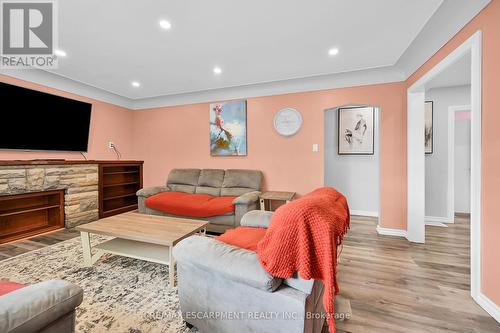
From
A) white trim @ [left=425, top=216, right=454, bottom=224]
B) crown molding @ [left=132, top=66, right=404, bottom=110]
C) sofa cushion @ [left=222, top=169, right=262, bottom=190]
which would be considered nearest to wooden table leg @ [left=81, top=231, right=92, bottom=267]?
sofa cushion @ [left=222, top=169, right=262, bottom=190]

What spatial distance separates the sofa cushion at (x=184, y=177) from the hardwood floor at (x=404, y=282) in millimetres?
1746

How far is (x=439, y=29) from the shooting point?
85.9 inches

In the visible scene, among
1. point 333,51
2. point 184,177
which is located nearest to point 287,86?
point 333,51

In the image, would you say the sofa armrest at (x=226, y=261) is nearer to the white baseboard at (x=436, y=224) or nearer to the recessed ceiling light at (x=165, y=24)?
the recessed ceiling light at (x=165, y=24)

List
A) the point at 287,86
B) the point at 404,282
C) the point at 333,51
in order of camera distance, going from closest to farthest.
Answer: the point at 404,282 → the point at 333,51 → the point at 287,86

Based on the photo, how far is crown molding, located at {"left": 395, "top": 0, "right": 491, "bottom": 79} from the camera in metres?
1.81

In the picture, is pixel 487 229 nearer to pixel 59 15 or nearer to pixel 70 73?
pixel 59 15

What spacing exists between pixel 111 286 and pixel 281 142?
3.05 metres

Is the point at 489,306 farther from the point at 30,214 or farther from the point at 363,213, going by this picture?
the point at 30,214

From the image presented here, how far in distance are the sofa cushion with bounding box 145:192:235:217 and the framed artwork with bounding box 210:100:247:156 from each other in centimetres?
103

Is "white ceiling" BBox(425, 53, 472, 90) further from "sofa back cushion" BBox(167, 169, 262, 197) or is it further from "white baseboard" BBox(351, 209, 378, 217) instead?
"sofa back cushion" BBox(167, 169, 262, 197)

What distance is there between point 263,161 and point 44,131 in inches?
139

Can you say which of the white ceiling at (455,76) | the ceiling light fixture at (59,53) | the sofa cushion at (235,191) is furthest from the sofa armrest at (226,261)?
the white ceiling at (455,76)

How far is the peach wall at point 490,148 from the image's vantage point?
1616 mm
